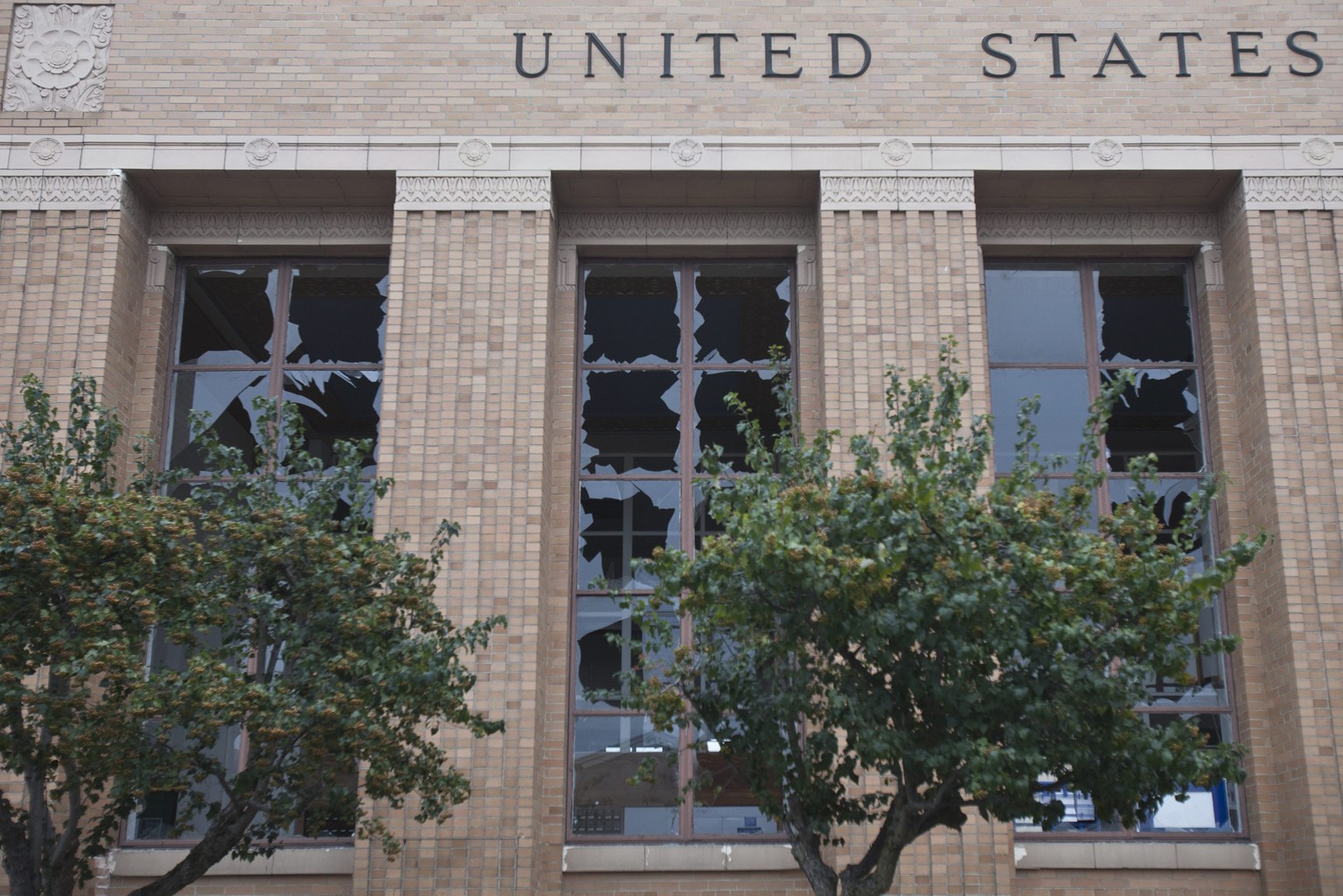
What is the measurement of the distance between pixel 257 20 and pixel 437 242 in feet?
12.1

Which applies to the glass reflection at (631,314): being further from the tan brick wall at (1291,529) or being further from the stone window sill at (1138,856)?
the stone window sill at (1138,856)

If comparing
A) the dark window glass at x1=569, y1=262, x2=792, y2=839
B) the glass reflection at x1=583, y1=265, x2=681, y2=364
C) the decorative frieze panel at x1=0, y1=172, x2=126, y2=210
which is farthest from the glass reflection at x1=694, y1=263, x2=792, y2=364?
the decorative frieze panel at x1=0, y1=172, x2=126, y2=210

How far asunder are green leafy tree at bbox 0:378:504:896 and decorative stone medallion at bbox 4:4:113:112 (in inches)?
242

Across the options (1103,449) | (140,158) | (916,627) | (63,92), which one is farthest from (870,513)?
(63,92)

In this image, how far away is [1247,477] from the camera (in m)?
17.1

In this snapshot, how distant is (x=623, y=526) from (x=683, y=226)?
12.3ft

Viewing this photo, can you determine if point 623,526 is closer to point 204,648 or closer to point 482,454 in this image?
point 482,454

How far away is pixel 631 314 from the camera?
18.5 meters

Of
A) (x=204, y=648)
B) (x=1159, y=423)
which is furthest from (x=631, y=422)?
(x=204, y=648)

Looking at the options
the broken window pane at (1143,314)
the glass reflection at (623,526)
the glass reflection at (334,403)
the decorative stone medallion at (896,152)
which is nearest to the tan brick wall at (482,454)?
the glass reflection at (623,526)

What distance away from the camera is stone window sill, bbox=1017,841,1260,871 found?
15758mm

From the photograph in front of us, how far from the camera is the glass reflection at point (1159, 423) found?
1781 centimetres

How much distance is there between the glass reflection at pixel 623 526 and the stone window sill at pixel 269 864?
12.9 feet

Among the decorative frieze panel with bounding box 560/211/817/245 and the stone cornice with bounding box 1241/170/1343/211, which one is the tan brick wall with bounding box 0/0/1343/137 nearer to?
the stone cornice with bounding box 1241/170/1343/211
